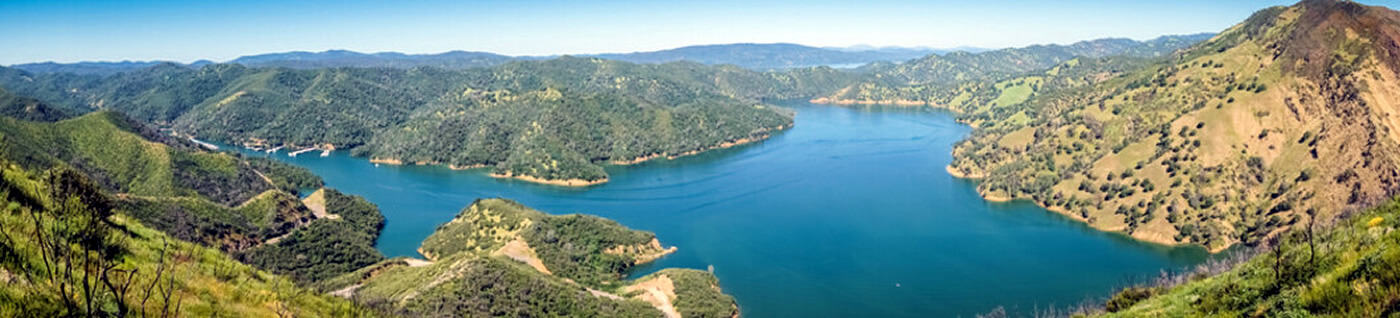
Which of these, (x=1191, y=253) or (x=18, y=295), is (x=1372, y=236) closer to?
(x=18, y=295)

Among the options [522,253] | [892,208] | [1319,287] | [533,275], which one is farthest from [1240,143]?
[1319,287]

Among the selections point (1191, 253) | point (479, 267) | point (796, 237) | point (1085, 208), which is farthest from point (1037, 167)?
point (479, 267)

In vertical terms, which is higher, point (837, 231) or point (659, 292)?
Result: point (659, 292)

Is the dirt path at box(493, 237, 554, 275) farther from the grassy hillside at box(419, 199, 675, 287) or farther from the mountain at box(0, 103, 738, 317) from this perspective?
the mountain at box(0, 103, 738, 317)

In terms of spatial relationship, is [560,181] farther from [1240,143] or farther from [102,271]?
[102,271]

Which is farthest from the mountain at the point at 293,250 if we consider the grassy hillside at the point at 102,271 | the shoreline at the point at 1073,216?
the shoreline at the point at 1073,216
